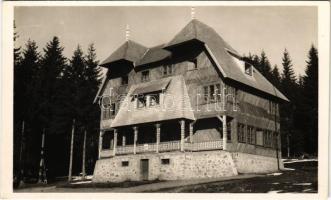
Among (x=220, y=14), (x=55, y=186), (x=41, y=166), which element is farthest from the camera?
(x=41, y=166)

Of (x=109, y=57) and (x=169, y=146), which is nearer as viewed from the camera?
(x=109, y=57)

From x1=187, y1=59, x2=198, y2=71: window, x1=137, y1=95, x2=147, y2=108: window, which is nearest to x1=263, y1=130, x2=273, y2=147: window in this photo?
x1=187, y1=59, x2=198, y2=71: window

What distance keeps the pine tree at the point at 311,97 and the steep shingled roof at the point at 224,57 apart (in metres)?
3.48

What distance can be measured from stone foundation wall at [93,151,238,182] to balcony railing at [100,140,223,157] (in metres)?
0.26

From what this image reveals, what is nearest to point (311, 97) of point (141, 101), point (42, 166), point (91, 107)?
point (141, 101)

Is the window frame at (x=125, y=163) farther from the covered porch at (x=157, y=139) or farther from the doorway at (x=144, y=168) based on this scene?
the doorway at (x=144, y=168)

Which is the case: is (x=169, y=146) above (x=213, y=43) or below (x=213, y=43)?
below

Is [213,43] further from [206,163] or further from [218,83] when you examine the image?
[206,163]

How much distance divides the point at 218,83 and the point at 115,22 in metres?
5.30

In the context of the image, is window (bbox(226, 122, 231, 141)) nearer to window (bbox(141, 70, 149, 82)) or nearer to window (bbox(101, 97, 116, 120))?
window (bbox(141, 70, 149, 82))

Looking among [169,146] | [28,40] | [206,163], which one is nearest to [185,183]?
[206,163]

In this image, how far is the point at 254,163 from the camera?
74.4 feet

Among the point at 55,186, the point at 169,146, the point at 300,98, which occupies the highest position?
the point at 300,98

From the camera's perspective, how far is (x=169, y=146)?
912 inches
